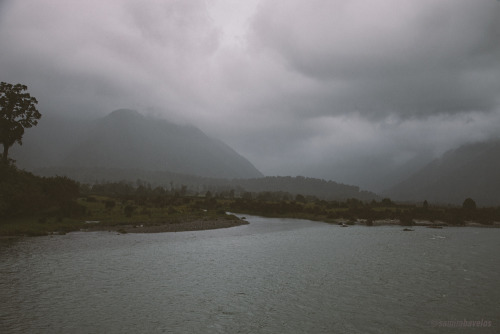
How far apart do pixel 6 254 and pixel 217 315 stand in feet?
125

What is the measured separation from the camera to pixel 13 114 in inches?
3506

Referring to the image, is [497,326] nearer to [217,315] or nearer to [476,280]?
[476,280]

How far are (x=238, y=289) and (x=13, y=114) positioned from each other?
3344 inches

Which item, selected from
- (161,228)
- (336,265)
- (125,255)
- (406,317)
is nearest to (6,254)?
(125,255)

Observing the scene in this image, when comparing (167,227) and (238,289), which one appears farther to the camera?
(167,227)

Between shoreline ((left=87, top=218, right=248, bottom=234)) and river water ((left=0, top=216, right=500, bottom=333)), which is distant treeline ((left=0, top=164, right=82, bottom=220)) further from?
river water ((left=0, top=216, right=500, bottom=333))

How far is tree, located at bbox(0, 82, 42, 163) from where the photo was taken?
86.5m

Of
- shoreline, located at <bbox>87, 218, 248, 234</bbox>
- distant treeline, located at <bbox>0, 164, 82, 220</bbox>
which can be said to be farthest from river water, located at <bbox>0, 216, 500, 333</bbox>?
distant treeline, located at <bbox>0, 164, 82, 220</bbox>

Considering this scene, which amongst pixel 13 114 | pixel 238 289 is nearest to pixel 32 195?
pixel 13 114

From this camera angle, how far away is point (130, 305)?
30688 mm

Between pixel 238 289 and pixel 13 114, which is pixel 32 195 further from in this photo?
pixel 238 289

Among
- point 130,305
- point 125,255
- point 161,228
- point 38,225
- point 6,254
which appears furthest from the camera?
point 161,228

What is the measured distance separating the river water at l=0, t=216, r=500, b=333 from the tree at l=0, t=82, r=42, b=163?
129ft

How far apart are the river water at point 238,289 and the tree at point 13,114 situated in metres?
39.2
